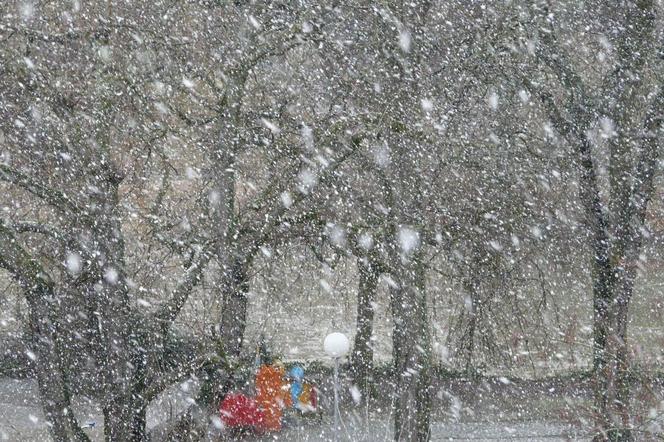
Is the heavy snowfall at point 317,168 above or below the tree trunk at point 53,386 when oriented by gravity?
above

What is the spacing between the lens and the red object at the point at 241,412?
45.4 ft

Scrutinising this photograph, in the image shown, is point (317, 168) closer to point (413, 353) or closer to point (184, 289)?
point (184, 289)

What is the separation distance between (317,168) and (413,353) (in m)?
2.34

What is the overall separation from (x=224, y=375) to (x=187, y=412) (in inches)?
26.2

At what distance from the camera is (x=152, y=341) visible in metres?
8.38

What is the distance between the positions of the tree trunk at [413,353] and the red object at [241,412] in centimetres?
491

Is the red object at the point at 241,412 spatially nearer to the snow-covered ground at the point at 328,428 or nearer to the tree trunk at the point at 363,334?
the snow-covered ground at the point at 328,428

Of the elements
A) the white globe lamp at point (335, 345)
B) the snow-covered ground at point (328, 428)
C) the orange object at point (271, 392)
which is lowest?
the snow-covered ground at point (328, 428)

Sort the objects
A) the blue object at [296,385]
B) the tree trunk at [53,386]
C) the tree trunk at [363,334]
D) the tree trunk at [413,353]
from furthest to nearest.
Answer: the blue object at [296,385], the tree trunk at [363,334], the tree trunk at [413,353], the tree trunk at [53,386]

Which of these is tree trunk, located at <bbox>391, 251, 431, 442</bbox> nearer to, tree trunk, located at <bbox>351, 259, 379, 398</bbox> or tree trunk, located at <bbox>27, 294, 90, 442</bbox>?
tree trunk, located at <bbox>27, 294, 90, 442</bbox>

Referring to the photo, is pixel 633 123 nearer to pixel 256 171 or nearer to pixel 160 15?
pixel 256 171

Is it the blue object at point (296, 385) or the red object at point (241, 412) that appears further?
the blue object at point (296, 385)

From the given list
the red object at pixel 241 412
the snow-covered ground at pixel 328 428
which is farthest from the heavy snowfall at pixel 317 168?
the snow-covered ground at pixel 328 428

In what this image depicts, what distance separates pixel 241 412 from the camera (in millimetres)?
14023
